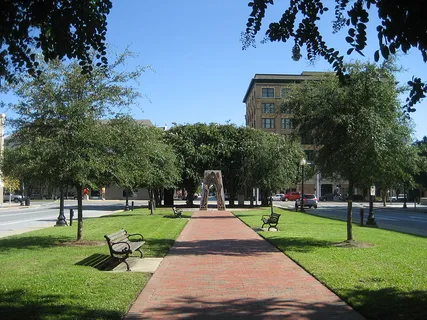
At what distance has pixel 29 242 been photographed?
1526 cm

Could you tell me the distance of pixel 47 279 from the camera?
853 centimetres

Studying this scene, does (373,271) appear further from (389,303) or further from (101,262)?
(101,262)

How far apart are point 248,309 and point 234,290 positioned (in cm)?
133

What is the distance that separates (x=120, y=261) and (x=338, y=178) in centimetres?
877

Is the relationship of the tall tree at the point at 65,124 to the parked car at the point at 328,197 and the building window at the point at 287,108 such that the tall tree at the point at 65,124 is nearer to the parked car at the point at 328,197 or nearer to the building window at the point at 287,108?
the building window at the point at 287,108

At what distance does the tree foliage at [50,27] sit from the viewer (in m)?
5.40

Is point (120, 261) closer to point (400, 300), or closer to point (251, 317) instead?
point (251, 317)

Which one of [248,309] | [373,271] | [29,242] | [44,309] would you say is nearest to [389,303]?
[248,309]

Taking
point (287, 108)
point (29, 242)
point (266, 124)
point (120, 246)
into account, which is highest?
point (266, 124)

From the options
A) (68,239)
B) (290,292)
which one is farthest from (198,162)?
(290,292)

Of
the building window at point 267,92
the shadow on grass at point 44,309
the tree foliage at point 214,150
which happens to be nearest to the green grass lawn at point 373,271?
the shadow on grass at point 44,309

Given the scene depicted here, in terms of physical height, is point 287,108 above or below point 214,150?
below

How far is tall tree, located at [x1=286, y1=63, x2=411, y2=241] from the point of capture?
13.6 meters

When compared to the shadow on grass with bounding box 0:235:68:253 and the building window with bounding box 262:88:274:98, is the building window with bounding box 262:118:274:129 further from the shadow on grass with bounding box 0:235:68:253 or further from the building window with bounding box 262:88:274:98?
the shadow on grass with bounding box 0:235:68:253
